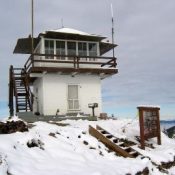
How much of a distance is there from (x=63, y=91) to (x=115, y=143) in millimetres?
10702

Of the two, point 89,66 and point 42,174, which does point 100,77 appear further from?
point 42,174

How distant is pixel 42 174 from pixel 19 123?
5.22 metres

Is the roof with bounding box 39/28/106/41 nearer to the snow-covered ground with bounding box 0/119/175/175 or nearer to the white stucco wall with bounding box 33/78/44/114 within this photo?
the white stucco wall with bounding box 33/78/44/114

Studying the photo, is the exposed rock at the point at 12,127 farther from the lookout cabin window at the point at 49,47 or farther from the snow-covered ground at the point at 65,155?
the lookout cabin window at the point at 49,47

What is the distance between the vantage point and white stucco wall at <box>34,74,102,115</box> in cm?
2658

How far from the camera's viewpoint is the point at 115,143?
17.2 meters

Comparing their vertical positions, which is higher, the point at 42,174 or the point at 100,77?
the point at 100,77

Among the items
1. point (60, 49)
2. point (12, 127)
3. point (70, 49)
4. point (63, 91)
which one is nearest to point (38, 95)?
point (63, 91)

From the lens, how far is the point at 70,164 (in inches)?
484

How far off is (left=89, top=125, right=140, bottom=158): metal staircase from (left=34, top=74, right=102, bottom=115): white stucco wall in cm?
811

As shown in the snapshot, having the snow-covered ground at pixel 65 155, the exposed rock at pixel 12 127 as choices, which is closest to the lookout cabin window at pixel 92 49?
the snow-covered ground at pixel 65 155

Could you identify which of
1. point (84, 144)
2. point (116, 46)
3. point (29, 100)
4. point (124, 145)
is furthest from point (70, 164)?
point (116, 46)

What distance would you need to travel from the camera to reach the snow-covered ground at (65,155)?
11.1 meters

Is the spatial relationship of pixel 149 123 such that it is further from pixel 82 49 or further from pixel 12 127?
pixel 82 49
